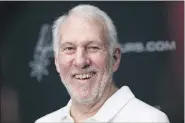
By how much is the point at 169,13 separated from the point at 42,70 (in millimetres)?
1350

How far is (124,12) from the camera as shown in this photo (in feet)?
14.9

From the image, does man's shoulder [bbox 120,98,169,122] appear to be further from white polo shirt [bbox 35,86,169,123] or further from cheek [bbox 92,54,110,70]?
cheek [bbox 92,54,110,70]

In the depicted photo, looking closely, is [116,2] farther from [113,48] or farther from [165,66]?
[113,48]

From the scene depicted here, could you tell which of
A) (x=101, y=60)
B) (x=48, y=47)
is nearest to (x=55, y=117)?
(x=101, y=60)

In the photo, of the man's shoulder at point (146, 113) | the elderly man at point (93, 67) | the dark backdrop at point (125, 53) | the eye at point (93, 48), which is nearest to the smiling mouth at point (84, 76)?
the elderly man at point (93, 67)

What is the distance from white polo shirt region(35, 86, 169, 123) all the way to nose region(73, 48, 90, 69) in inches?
10.1

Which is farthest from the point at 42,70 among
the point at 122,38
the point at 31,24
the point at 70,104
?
the point at 70,104

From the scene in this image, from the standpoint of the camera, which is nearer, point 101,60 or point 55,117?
point 101,60

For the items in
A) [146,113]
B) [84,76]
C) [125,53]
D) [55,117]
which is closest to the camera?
[146,113]

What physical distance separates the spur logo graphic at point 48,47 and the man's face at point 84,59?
82.1 inches

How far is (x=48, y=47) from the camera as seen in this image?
4527mm

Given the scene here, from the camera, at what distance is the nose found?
7.47 ft

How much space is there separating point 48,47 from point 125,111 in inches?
90.1

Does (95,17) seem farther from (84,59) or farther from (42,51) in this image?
(42,51)
